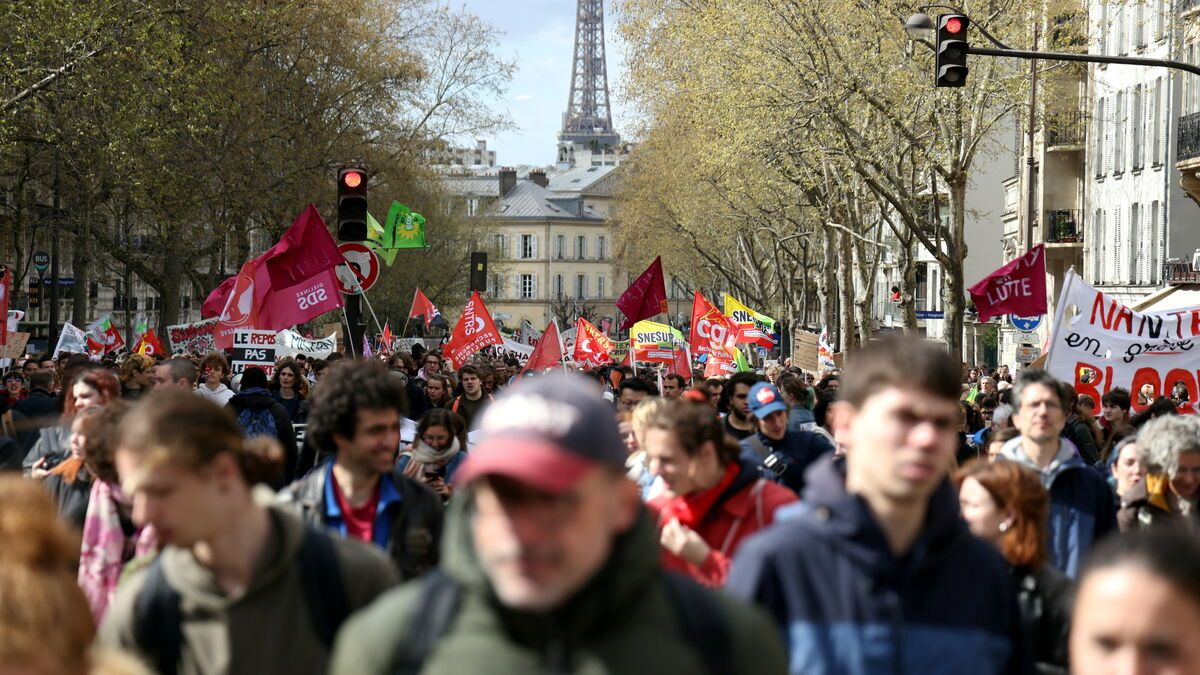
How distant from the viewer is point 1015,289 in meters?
18.5

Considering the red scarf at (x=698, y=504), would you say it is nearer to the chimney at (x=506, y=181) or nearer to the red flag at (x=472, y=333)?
the red flag at (x=472, y=333)

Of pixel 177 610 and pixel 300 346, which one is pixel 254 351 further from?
pixel 177 610

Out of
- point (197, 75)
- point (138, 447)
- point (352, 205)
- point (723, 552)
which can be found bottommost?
point (723, 552)

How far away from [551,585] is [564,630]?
88 millimetres

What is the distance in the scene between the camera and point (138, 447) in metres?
3.79

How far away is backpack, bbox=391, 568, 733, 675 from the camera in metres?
2.74

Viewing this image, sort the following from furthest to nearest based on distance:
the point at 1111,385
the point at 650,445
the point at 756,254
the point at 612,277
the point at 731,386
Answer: the point at 612,277 → the point at 756,254 → the point at 1111,385 → the point at 731,386 → the point at 650,445

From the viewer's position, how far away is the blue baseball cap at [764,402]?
8695mm

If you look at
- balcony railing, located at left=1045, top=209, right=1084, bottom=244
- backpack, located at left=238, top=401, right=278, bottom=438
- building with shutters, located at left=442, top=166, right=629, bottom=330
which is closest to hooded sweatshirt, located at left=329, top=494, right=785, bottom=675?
backpack, located at left=238, top=401, right=278, bottom=438

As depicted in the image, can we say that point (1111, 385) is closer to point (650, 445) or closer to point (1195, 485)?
point (1195, 485)

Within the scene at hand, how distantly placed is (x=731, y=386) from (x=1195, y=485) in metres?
3.76

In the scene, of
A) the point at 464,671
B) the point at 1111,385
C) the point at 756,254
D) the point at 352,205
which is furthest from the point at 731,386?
the point at 756,254

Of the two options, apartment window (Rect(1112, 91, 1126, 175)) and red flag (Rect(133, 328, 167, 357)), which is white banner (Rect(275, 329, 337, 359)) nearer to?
red flag (Rect(133, 328, 167, 357))

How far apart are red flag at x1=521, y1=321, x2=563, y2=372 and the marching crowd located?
14123 mm
